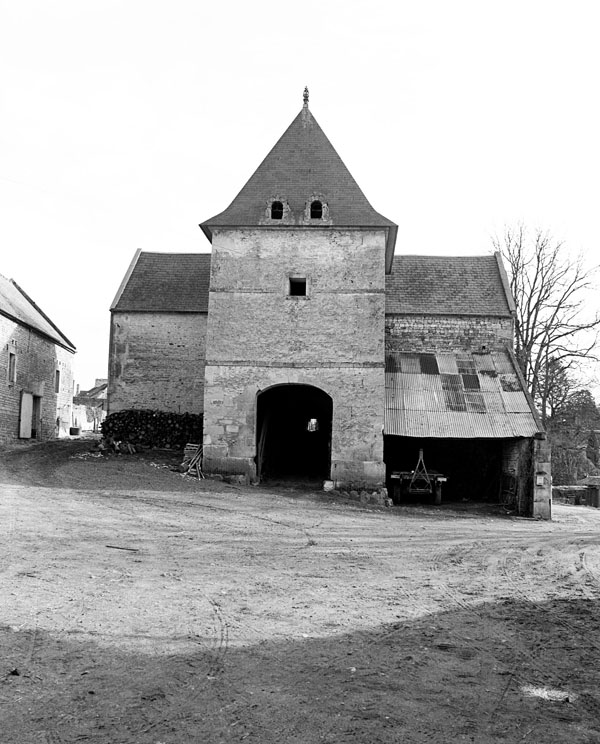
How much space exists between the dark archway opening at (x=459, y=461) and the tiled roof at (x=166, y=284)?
947cm

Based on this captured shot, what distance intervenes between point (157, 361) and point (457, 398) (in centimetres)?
1200

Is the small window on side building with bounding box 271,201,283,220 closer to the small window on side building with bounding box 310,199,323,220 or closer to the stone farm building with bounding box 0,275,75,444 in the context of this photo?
the small window on side building with bounding box 310,199,323,220

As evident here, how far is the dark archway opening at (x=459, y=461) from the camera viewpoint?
955 inches

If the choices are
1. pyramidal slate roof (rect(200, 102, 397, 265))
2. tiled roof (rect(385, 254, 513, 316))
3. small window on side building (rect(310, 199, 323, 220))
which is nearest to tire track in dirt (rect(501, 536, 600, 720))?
pyramidal slate roof (rect(200, 102, 397, 265))

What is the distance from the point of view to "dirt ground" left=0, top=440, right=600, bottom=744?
4.40 meters

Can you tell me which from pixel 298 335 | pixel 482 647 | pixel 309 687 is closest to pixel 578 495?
pixel 298 335

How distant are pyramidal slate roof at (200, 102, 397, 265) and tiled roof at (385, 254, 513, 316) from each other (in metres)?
5.08

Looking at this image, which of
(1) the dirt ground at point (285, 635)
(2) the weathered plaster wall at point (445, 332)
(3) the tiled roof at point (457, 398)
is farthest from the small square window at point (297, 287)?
(1) the dirt ground at point (285, 635)

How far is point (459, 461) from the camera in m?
25.2

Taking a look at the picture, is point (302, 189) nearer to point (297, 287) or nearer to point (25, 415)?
point (297, 287)

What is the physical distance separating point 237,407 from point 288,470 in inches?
213

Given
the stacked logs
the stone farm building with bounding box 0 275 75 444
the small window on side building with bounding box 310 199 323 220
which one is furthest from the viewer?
the stone farm building with bounding box 0 275 75 444

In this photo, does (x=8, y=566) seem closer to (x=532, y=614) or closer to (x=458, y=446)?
(x=532, y=614)

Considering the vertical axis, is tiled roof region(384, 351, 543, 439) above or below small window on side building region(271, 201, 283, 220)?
below
